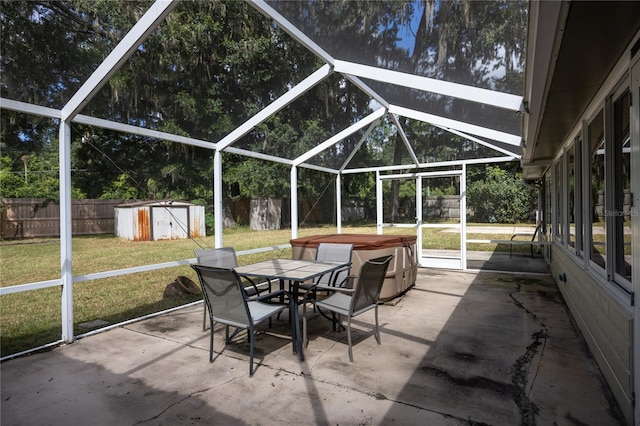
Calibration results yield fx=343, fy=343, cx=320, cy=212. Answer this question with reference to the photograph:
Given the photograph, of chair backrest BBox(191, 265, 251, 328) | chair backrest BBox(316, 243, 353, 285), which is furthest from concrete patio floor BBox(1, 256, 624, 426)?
chair backrest BBox(316, 243, 353, 285)

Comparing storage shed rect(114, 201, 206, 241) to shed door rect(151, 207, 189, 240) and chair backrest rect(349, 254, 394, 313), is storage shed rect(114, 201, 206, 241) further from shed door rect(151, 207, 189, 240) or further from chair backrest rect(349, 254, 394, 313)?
chair backrest rect(349, 254, 394, 313)

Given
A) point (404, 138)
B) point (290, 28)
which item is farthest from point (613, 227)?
point (404, 138)

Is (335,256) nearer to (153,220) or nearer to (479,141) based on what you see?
(479,141)

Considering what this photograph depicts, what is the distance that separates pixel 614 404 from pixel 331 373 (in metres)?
1.93

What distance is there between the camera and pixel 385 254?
485 centimetres

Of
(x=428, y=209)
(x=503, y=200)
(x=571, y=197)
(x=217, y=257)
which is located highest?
(x=503, y=200)

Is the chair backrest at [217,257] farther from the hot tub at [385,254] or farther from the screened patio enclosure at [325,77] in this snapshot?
the hot tub at [385,254]

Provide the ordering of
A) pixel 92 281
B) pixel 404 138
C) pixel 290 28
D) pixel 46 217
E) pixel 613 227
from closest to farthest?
pixel 613 227, pixel 290 28, pixel 404 138, pixel 92 281, pixel 46 217

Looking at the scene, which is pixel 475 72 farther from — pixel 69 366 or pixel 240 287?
pixel 69 366

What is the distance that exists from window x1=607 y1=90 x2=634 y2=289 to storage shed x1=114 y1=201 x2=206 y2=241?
1058 cm

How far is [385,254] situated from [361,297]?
1783 millimetres

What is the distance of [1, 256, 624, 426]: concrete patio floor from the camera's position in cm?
220

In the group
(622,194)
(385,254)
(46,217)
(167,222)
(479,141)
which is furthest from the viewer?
(46,217)

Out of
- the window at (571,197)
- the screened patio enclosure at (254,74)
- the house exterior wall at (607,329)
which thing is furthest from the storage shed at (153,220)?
the house exterior wall at (607,329)
